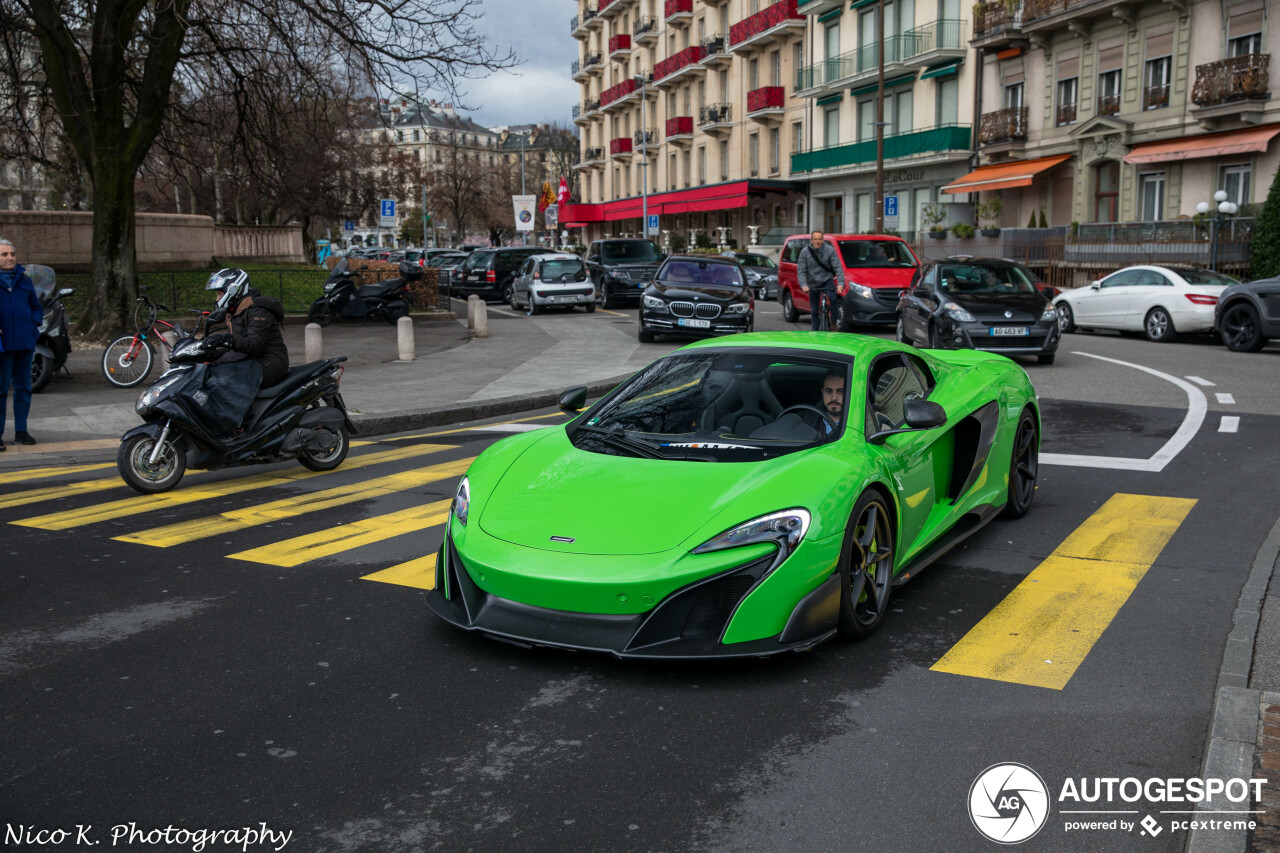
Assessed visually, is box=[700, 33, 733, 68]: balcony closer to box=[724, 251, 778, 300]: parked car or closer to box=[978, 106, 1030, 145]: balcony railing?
box=[978, 106, 1030, 145]: balcony railing

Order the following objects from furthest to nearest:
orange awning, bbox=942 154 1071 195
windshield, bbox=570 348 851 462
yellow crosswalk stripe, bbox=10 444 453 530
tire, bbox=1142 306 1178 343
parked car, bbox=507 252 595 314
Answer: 1. orange awning, bbox=942 154 1071 195
2. parked car, bbox=507 252 595 314
3. tire, bbox=1142 306 1178 343
4. yellow crosswalk stripe, bbox=10 444 453 530
5. windshield, bbox=570 348 851 462

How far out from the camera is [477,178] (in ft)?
298

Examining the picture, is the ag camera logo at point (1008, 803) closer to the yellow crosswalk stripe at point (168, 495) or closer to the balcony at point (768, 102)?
the yellow crosswalk stripe at point (168, 495)

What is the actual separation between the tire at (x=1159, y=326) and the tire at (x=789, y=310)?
734cm

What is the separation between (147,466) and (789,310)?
19015 mm

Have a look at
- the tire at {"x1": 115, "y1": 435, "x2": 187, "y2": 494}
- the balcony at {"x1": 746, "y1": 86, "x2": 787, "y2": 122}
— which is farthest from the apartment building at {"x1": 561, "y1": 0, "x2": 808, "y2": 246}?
the tire at {"x1": 115, "y1": 435, "x2": 187, "y2": 494}

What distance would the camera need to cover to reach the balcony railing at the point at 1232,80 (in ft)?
94.6

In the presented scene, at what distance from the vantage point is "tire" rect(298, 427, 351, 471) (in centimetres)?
930

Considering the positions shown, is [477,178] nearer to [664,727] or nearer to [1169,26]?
[1169,26]

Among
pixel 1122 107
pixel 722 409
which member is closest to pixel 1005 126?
pixel 1122 107

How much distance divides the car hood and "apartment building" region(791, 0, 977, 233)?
39.1 meters

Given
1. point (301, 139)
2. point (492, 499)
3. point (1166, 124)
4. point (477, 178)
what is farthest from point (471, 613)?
point (477, 178)

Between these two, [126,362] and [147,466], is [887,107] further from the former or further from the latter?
[147,466]

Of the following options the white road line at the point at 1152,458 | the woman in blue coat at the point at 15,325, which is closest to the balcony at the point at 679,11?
the white road line at the point at 1152,458
